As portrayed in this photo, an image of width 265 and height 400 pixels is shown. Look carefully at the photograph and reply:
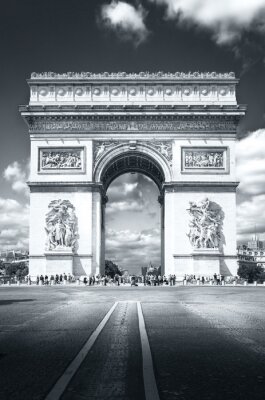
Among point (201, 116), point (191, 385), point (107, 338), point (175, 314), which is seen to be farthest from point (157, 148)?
point (191, 385)

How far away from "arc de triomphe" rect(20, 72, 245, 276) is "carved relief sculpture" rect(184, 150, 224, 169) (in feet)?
0.26

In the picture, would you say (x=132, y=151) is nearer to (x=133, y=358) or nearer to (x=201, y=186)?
(x=201, y=186)

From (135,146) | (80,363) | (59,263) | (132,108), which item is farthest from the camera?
(135,146)

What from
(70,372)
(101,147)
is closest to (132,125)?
(101,147)

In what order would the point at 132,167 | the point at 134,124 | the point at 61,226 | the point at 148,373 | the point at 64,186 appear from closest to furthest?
the point at 148,373
the point at 61,226
the point at 64,186
the point at 134,124
the point at 132,167

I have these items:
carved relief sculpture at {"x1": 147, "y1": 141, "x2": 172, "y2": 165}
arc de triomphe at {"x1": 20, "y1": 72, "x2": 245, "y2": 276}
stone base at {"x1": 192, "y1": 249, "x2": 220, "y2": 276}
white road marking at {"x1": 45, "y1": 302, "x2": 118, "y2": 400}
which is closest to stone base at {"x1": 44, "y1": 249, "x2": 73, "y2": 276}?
arc de triomphe at {"x1": 20, "y1": 72, "x2": 245, "y2": 276}

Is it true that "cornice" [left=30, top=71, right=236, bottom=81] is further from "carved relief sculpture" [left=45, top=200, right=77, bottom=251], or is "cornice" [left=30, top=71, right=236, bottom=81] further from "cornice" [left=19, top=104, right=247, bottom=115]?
"carved relief sculpture" [left=45, top=200, right=77, bottom=251]

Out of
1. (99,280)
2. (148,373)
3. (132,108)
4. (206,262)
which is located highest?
(132,108)

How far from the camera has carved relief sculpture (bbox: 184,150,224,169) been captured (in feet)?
151

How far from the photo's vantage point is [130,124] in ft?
153

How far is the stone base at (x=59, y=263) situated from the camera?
44438mm

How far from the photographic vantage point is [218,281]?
4316cm

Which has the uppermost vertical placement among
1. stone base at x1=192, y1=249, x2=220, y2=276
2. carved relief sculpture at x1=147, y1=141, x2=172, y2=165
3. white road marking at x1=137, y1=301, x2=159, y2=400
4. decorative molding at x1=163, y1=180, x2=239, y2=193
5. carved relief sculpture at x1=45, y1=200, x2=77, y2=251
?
carved relief sculpture at x1=147, y1=141, x2=172, y2=165

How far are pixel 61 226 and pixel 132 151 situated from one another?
318 inches
